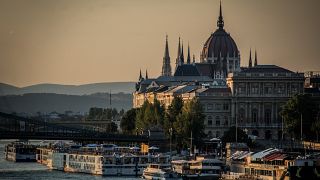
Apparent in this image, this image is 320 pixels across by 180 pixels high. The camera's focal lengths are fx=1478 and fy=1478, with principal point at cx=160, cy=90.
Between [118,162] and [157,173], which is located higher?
[118,162]

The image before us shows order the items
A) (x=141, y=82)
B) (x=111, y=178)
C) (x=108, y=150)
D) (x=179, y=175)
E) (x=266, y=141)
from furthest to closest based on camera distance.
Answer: (x=141, y=82) → (x=266, y=141) → (x=108, y=150) → (x=111, y=178) → (x=179, y=175)

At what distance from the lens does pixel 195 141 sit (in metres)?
120

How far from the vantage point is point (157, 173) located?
93.1m

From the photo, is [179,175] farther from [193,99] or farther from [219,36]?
[219,36]

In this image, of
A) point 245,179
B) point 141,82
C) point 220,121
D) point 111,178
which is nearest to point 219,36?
point 141,82

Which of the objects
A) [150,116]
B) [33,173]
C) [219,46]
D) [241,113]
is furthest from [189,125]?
[219,46]

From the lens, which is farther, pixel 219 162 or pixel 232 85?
pixel 232 85

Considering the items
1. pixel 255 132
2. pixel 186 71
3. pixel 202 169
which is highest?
pixel 186 71

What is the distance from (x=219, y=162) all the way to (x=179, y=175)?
3530 millimetres

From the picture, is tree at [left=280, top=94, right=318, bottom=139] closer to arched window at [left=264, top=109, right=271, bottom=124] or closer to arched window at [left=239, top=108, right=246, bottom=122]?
arched window at [left=264, top=109, right=271, bottom=124]

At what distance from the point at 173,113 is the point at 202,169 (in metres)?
41.9

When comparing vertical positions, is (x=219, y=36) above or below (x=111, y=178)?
above

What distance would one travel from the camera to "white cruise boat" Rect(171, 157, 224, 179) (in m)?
92.1

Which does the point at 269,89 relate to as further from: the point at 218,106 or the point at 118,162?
the point at 118,162
